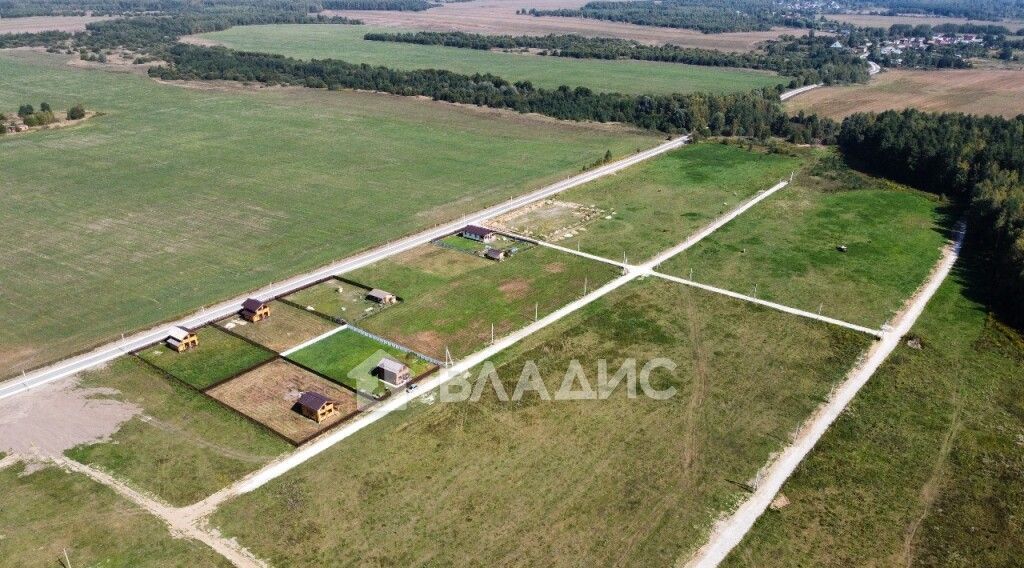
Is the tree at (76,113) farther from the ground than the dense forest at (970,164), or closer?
closer

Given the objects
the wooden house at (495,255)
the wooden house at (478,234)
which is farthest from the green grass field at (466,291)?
the wooden house at (478,234)

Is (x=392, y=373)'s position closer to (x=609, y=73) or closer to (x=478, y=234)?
(x=478, y=234)

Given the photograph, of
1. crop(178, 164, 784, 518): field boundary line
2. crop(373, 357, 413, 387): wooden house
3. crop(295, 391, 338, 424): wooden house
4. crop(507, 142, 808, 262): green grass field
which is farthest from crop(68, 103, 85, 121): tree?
crop(178, 164, 784, 518): field boundary line

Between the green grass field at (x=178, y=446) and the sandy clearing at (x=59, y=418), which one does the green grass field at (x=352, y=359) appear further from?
the sandy clearing at (x=59, y=418)

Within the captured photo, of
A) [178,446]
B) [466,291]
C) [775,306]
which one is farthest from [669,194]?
[178,446]

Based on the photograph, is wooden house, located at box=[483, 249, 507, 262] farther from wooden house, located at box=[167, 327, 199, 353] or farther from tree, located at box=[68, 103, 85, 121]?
tree, located at box=[68, 103, 85, 121]
